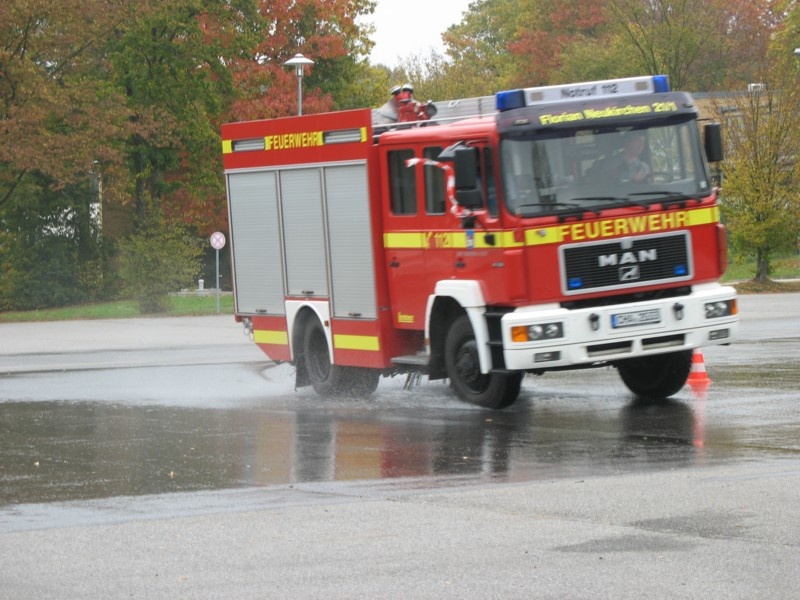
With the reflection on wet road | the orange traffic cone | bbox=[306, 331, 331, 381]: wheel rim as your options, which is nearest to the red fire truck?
the reflection on wet road

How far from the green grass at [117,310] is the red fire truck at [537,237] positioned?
2435 centimetres

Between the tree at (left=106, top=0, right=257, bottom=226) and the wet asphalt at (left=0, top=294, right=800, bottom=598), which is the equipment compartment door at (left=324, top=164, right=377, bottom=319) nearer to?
the wet asphalt at (left=0, top=294, right=800, bottom=598)

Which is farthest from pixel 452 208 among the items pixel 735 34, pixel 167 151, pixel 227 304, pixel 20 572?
pixel 735 34

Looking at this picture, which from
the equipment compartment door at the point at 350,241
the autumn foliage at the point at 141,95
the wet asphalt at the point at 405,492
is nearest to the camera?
the wet asphalt at the point at 405,492

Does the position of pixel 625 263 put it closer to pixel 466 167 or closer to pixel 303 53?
pixel 466 167

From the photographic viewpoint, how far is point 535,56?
284 ft

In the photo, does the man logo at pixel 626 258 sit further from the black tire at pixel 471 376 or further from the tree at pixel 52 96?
the tree at pixel 52 96

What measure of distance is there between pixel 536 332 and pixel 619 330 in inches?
32.6

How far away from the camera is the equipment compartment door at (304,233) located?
56.3 ft

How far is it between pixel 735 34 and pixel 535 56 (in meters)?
11.7

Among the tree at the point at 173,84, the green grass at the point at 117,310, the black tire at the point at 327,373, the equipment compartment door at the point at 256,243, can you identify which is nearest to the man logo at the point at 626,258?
the black tire at the point at 327,373

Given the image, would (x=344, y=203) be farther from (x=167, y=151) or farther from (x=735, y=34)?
(x=735, y=34)

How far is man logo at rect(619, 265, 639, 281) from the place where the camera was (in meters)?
14.2

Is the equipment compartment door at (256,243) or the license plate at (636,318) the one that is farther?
the equipment compartment door at (256,243)
